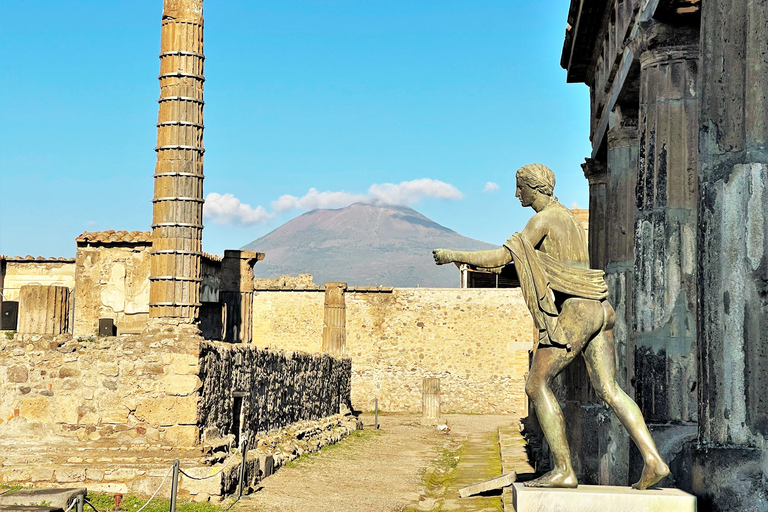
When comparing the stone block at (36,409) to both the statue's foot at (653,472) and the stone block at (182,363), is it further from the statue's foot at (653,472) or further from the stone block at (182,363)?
Result: the statue's foot at (653,472)

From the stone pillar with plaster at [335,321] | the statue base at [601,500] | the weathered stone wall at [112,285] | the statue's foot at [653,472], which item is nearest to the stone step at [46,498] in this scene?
the statue base at [601,500]

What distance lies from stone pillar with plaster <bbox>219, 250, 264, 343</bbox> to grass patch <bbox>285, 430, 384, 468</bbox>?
4242 mm

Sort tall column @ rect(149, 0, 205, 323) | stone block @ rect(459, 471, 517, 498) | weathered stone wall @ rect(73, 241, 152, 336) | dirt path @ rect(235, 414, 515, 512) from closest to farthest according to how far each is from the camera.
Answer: dirt path @ rect(235, 414, 515, 512) < stone block @ rect(459, 471, 517, 498) < tall column @ rect(149, 0, 205, 323) < weathered stone wall @ rect(73, 241, 152, 336)

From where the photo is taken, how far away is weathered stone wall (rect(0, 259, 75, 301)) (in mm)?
23750

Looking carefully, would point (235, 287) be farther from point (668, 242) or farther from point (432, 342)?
point (668, 242)

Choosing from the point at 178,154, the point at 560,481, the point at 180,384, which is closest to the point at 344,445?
the point at 178,154

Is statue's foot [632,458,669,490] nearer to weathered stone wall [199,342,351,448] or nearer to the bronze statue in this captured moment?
the bronze statue

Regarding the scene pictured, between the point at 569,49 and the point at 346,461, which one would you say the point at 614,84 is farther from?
the point at 346,461

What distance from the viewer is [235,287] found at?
2370 cm

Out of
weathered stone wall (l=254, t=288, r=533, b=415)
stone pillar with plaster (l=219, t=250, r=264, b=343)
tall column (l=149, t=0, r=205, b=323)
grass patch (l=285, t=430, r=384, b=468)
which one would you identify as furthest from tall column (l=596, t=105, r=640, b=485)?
weathered stone wall (l=254, t=288, r=533, b=415)

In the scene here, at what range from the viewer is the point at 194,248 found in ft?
54.2

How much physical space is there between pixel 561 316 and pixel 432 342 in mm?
26176

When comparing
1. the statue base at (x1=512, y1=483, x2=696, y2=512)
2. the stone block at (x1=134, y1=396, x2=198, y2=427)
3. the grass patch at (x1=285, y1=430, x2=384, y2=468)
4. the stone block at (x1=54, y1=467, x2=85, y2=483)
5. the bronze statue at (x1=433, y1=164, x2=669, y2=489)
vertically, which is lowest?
the grass patch at (x1=285, y1=430, x2=384, y2=468)

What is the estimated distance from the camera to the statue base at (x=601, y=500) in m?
4.21
